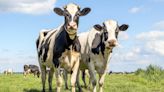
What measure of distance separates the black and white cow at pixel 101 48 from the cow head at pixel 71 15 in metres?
1.08

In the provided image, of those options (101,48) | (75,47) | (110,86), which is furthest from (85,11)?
(110,86)

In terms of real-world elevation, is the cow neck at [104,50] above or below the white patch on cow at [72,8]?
below

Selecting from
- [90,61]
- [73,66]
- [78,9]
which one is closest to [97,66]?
[90,61]

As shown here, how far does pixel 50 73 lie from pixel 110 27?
14.9 feet

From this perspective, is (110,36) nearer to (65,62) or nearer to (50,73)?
(65,62)

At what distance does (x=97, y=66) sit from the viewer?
1434 cm

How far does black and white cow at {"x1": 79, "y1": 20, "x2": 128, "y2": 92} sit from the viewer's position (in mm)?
13531

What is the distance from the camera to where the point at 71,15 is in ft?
41.6

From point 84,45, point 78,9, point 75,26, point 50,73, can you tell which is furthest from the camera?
point 50,73

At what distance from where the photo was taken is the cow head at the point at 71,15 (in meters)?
12.3

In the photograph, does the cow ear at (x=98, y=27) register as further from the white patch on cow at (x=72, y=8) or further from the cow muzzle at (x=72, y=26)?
the cow muzzle at (x=72, y=26)

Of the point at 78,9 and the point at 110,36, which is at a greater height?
the point at 78,9

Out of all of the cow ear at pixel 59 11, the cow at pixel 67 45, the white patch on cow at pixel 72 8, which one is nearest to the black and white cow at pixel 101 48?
the cow at pixel 67 45

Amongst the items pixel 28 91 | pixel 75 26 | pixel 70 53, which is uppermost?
pixel 75 26
